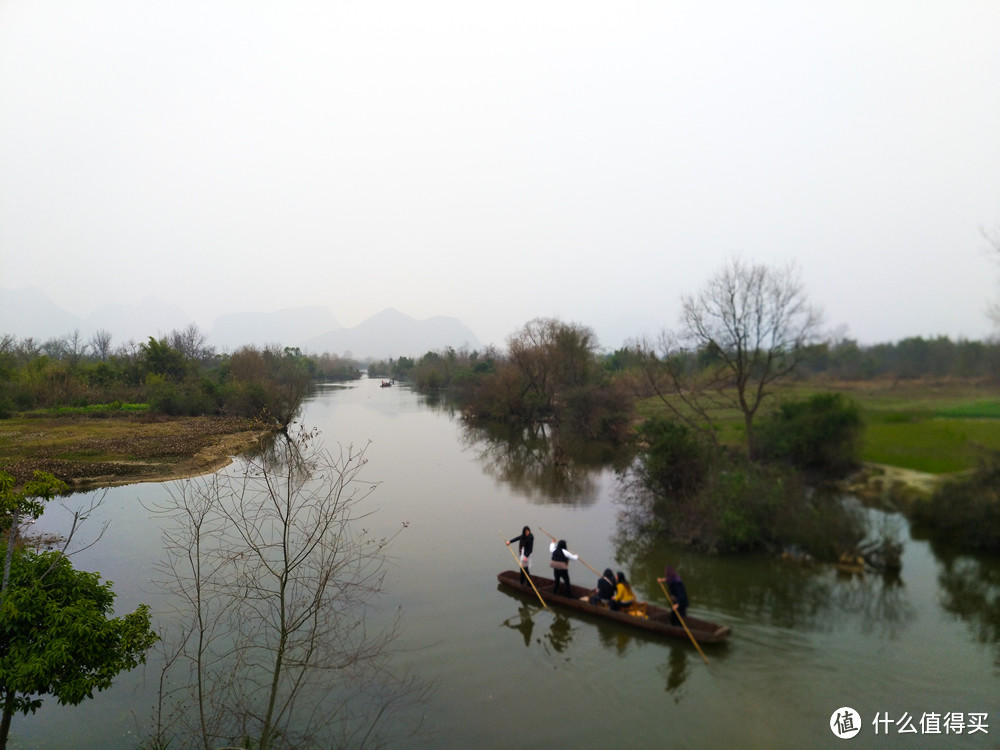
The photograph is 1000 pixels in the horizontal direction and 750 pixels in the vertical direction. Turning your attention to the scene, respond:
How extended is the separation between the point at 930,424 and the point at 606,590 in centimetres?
622

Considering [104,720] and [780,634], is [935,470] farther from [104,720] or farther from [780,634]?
[104,720]

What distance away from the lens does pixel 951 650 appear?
9.38 metres

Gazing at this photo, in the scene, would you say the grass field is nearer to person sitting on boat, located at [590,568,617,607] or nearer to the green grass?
person sitting on boat, located at [590,568,617,607]

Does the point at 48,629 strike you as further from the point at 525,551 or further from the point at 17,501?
the point at 525,551

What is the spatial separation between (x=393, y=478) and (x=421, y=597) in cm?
1249

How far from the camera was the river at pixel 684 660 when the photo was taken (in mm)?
7957

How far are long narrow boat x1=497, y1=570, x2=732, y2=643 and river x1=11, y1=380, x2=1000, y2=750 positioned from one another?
0.73 feet

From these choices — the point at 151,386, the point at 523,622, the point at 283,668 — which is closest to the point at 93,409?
the point at 151,386

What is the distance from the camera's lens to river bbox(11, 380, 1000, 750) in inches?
313

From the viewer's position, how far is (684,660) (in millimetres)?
9578

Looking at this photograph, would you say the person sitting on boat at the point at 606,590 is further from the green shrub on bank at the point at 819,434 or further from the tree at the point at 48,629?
the tree at the point at 48,629

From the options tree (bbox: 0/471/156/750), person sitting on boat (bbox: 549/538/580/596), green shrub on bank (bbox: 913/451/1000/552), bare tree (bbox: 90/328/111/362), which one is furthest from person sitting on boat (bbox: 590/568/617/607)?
bare tree (bbox: 90/328/111/362)

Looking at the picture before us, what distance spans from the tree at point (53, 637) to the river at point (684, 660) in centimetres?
324

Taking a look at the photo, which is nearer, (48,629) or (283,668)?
(48,629)
